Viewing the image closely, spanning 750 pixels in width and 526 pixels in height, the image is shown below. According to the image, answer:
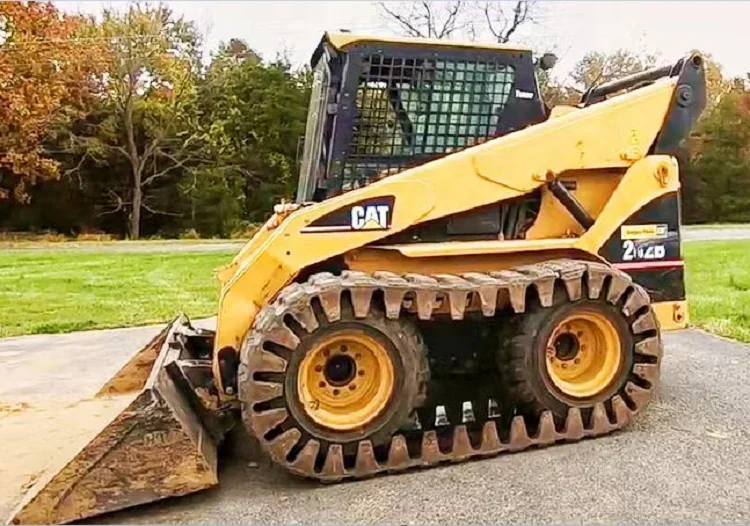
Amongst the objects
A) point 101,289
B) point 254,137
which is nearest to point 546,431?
point 101,289

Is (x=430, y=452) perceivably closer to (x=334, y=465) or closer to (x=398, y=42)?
(x=334, y=465)

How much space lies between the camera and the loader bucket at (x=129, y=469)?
3498 millimetres

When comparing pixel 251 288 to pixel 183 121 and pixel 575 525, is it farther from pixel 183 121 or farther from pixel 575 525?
pixel 183 121

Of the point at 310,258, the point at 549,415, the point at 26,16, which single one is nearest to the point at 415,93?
the point at 310,258

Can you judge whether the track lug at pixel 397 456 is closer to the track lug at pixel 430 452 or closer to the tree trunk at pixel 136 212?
the track lug at pixel 430 452

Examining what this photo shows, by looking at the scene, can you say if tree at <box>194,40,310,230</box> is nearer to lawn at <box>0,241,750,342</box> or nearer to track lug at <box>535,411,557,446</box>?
lawn at <box>0,241,750,342</box>

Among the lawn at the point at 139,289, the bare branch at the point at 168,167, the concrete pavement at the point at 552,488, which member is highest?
the bare branch at the point at 168,167

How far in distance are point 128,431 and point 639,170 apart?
3.02m

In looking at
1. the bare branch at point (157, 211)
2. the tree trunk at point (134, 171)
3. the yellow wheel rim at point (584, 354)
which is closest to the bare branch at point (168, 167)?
the tree trunk at point (134, 171)

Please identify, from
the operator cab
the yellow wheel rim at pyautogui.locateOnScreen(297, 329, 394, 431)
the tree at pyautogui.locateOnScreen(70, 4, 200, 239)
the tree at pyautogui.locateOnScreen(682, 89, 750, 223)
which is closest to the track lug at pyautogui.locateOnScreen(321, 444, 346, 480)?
the yellow wheel rim at pyautogui.locateOnScreen(297, 329, 394, 431)

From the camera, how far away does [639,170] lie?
4.86 meters

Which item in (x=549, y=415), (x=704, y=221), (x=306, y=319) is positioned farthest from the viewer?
(x=704, y=221)

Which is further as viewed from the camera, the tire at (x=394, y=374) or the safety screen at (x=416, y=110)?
the safety screen at (x=416, y=110)

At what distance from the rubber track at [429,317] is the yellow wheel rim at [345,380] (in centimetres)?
12
